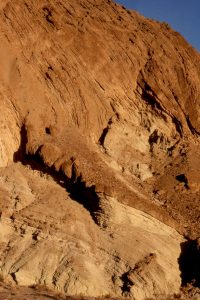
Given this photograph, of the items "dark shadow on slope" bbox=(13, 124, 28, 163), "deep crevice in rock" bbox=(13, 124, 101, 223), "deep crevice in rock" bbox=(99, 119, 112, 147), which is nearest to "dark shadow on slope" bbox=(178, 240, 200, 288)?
"deep crevice in rock" bbox=(13, 124, 101, 223)

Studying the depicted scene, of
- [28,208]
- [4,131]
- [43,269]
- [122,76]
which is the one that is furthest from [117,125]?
[43,269]

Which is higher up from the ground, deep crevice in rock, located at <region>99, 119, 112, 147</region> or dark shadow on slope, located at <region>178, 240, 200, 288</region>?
deep crevice in rock, located at <region>99, 119, 112, 147</region>

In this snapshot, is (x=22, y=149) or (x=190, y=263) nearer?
(x=190, y=263)

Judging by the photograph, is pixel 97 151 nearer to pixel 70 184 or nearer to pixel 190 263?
pixel 70 184

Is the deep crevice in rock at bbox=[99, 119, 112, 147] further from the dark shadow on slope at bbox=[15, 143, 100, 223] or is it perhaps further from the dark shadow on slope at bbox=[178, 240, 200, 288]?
the dark shadow on slope at bbox=[178, 240, 200, 288]

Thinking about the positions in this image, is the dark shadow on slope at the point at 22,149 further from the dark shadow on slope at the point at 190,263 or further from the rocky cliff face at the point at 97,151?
the dark shadow on slope at the point at 190,263

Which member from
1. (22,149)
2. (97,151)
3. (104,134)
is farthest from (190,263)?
(22,149)
